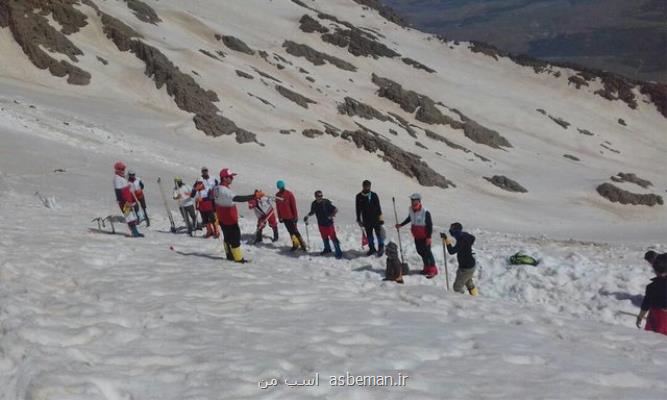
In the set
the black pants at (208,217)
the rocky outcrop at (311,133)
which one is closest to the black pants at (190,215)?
the black pants at (208,217)

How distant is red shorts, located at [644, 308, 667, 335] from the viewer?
9672 millimetres

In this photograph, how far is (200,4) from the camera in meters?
86.4

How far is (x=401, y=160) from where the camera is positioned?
42656 mm

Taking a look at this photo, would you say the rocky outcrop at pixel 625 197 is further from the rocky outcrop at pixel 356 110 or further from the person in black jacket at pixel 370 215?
the person in black jacket at pixel 370 215

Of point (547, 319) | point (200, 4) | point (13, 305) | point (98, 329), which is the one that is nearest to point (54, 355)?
point (98, 329)

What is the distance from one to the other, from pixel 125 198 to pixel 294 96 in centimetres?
3839

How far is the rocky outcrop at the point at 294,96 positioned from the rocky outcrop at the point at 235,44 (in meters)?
15.3

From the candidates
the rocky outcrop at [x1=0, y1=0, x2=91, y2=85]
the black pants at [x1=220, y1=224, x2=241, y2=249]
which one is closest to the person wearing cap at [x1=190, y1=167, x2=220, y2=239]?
the black pants at [x1=220, y1=224, x2=241, y2=249]

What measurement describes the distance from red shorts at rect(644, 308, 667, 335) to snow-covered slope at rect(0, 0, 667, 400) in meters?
0.45

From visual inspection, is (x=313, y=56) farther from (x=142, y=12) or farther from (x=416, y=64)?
(x=142, y=12)

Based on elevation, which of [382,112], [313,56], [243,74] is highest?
[313,56]

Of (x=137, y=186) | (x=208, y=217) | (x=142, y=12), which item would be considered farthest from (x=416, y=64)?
(x=208, y=217)

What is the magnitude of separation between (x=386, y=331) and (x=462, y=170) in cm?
4034

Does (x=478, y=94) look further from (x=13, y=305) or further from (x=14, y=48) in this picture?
(x=13, y=305)
